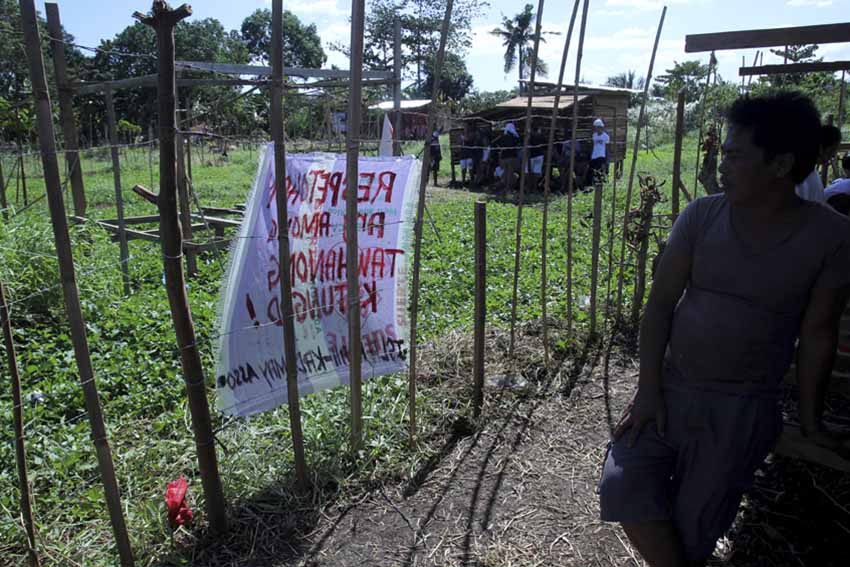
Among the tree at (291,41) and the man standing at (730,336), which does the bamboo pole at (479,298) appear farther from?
the tree at (291,41)

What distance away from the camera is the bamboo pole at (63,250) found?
1.69 meters

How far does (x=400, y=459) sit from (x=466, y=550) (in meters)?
0.66

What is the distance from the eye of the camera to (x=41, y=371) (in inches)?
147

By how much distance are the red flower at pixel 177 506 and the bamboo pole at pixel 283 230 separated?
456 millimetres

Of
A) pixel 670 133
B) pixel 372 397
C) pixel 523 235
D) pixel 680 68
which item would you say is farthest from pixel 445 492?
pixel 670 133

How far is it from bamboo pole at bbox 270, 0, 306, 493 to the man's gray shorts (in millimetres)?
1315

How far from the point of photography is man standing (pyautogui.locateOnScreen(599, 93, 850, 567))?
1.63m

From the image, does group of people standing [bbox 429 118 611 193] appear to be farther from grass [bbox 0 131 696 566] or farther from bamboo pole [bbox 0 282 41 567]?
bamboo pole [bbox 0 282 41 567]

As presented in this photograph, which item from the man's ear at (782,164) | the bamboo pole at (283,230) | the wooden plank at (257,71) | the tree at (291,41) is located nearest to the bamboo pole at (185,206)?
the wooden plank at (257,71)

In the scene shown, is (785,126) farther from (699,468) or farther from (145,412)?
(145,412)

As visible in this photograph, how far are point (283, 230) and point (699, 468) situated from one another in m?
1.63

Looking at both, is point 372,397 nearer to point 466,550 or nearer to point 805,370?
point 466,550

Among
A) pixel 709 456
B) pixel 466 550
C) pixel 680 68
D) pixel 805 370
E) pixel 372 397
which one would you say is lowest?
pixel 466 550

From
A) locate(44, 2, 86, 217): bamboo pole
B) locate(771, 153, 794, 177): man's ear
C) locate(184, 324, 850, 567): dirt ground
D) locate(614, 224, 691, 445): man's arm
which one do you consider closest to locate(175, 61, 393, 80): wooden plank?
locate(44, 2, 86, 217): bamboo pole
